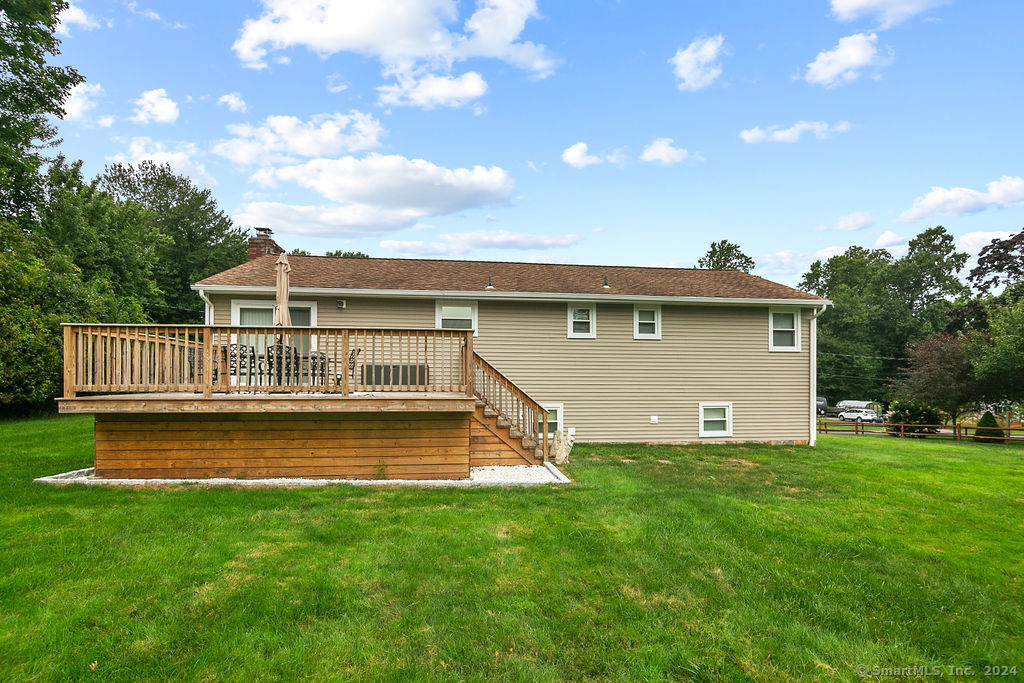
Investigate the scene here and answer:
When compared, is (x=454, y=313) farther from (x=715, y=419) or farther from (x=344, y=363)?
(x=715, y=419)

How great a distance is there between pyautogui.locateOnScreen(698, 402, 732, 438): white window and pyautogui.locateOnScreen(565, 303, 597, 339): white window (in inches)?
128

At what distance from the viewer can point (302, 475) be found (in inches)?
257

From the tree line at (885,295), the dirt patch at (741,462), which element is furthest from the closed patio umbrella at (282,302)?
the tree line at (885,295)

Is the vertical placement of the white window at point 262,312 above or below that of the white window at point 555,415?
above

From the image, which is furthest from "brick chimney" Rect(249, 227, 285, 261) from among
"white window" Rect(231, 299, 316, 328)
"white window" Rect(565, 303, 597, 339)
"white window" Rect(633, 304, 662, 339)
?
"white window" Rect(633, 304, 662, 339)

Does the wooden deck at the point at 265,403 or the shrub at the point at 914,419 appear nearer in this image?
the wooden deck at the point at 265,403

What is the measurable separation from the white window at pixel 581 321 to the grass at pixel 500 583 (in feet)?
17.1

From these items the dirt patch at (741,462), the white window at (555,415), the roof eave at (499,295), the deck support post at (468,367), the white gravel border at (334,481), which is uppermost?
the roof eave at (499,295)

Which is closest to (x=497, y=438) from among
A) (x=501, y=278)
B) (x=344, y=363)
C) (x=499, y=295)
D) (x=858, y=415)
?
(x=344, y=363)

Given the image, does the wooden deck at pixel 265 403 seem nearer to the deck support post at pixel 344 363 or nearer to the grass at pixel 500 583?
the deck support post at pixel 344 363

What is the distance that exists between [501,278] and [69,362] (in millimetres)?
7928

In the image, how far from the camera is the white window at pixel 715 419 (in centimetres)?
1130

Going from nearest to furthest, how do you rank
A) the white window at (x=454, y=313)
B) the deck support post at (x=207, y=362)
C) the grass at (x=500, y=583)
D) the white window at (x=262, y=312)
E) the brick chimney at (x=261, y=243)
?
the grass at (x=500, y=583) < the deck support post at (x=207, y=362) < the white window at (x=262, y=312) < the white window at (x=454, y=313) < the brick chimney at (x=261, y=243)

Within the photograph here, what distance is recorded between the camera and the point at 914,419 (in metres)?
19.2
